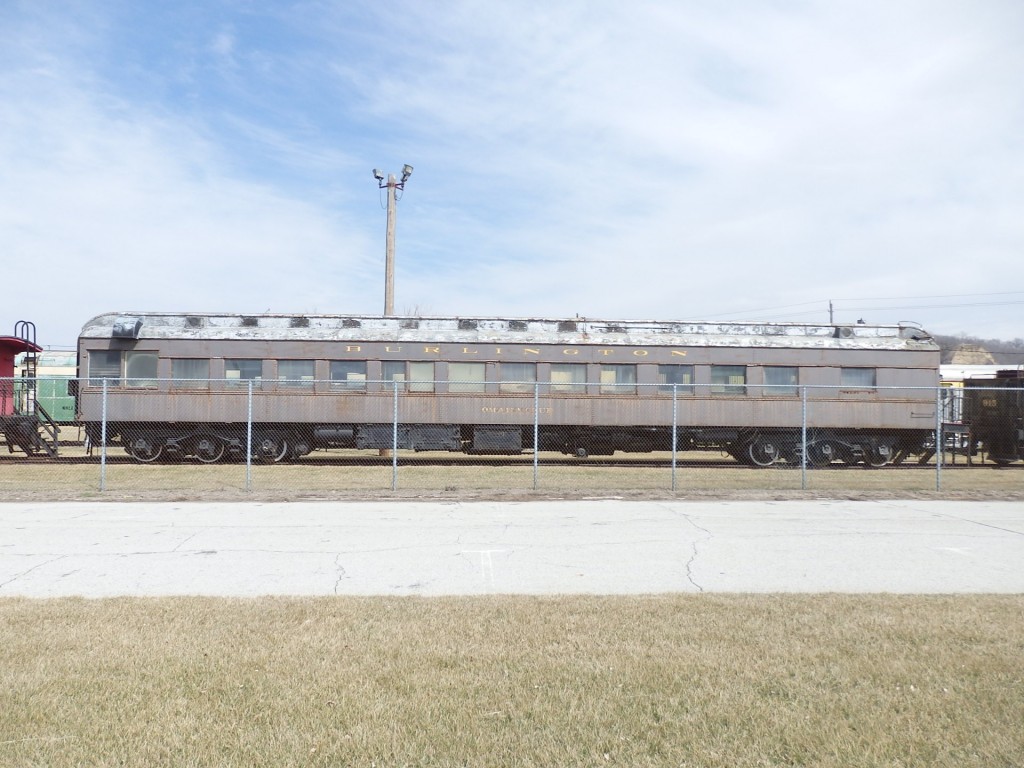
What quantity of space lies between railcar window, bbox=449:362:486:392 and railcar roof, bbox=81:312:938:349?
64 centimetres

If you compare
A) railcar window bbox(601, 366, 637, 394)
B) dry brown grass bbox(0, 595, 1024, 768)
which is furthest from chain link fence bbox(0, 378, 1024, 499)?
dry brown grass bbox(0, 595, 1024, 768)

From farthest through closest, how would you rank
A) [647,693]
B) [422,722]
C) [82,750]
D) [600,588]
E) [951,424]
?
[951,424] → [600,588] → [647,693] → [422,722] → [82,750]

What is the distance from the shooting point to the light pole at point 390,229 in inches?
961

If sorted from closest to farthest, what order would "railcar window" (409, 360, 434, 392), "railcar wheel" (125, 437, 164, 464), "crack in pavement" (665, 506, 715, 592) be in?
"crack in pavement" (665, 506, 715, 592) < "railcar wheel" (125, 437, 164, 464) < "railcar window" (409, 360, 434, 392)

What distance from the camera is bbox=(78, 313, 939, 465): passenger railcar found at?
64.5 feet

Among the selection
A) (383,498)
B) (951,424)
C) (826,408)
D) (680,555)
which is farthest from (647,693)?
(951,424)

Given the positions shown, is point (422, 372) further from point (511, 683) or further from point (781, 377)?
point (511, 683)

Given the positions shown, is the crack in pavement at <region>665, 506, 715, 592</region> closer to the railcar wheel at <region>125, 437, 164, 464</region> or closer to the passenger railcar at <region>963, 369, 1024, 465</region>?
the railcar wheel at <region>125, 437, 164, 464</region>

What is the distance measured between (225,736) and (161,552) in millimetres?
5287

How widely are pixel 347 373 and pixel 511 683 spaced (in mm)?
16160

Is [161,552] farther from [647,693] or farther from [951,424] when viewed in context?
[951,424]

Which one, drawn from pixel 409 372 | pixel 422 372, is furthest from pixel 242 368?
pixel 422 372

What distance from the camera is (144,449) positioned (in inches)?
776

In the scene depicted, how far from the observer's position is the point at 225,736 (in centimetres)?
376
